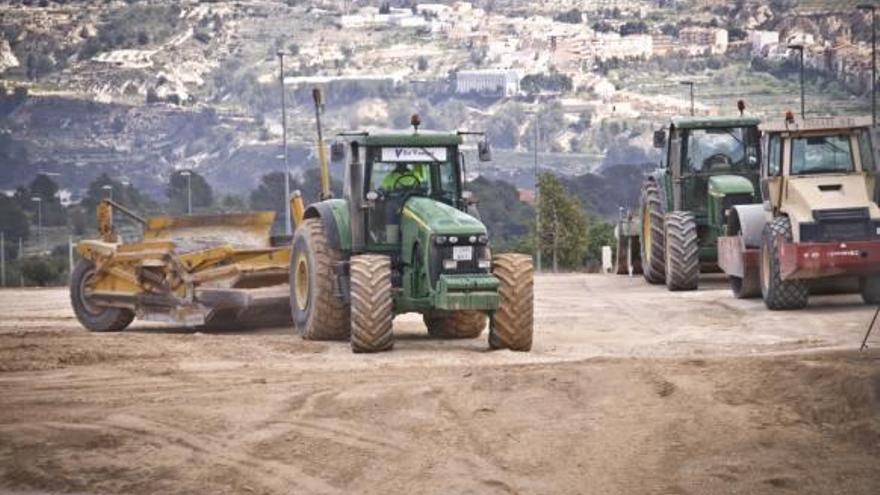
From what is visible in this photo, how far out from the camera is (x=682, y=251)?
32.9m

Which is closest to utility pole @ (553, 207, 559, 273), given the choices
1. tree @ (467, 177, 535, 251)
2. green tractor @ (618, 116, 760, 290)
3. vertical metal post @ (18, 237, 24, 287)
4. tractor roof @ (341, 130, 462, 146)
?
tree @ (467, 177, 535, 251)

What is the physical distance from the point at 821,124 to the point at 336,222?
774 centimetres

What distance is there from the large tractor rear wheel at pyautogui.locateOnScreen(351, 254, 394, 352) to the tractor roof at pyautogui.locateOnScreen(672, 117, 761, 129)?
41.9ft

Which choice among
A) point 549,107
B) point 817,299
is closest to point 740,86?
point 549,107

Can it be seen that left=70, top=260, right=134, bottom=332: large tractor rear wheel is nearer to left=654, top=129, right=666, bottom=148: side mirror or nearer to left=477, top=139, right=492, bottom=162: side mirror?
left=477, top=139, right=492, bottom=162: side mirror

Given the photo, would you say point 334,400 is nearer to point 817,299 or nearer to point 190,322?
point 190,322

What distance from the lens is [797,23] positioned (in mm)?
171125

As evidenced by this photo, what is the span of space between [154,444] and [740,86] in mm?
145332

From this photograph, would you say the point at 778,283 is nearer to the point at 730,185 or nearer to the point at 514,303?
the point at 730,185

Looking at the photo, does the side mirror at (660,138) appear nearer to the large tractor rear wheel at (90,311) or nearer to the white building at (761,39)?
the large tractor rear wheel at (90,311)

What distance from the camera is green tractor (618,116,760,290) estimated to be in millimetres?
33219

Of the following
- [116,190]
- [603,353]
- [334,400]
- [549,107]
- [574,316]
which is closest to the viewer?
[334,400]

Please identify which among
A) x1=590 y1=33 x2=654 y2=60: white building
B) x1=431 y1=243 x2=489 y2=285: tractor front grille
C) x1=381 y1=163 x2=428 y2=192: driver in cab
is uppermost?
x1=381 y1=163 x2=428 y2=192: driver in cab

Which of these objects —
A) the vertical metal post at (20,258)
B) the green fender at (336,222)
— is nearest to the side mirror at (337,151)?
the green fender at (336,222)
